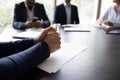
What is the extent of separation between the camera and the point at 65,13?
2.79 meters

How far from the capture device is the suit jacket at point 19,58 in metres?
0.65

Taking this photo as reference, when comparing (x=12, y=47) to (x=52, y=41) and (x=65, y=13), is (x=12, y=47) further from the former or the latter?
(x=65, y=13)

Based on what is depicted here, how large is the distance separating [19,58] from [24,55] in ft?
0.11

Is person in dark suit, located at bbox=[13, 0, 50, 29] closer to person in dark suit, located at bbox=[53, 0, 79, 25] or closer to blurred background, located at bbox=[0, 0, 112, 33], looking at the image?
person in dark suit, located at bbox=[53, 0, 79, 25]

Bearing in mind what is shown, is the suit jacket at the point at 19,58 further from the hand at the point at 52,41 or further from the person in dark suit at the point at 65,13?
the person in dark suit at the point at 65,13

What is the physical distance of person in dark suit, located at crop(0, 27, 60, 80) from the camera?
654 mm

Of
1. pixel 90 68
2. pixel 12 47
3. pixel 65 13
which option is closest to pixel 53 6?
pixel 65 13

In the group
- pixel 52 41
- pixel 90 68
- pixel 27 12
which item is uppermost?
pixel 27 12

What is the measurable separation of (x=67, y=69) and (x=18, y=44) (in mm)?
340

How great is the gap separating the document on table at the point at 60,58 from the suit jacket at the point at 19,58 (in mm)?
36

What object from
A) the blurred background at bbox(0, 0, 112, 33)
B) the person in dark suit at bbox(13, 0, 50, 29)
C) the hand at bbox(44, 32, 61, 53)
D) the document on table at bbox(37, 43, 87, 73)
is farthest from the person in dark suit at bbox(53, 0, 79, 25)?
the hand at bbox(44, 32, 61, 53)

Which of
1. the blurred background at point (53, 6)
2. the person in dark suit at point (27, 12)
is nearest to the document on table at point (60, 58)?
the person in dark suit at point (27, 12)

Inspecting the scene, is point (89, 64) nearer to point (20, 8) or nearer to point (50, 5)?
point (20, 8)

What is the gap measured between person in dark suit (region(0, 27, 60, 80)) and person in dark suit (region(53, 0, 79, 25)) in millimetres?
1737
